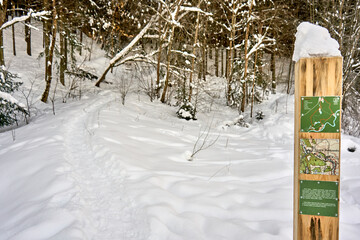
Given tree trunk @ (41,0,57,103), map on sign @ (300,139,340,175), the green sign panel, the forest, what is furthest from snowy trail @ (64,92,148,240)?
tree trunk @ (41,0,57,103)

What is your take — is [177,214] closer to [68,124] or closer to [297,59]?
[297,59]

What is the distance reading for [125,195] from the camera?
11.3 feet

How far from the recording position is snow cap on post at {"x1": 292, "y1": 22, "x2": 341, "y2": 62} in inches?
67.8

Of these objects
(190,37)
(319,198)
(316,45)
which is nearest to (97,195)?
(319,198)

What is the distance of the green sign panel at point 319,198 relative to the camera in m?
1.76

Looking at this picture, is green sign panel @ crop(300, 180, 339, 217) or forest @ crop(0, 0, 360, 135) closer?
green sign panel @ crop(300, 180, 339, 217)

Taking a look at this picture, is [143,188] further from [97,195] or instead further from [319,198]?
[319,198]

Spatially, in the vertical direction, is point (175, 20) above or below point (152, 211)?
above

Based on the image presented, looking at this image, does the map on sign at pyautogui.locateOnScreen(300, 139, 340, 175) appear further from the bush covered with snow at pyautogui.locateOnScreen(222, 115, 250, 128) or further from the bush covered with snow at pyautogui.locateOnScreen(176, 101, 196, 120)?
the bush covered with snow at pyautogui.locateOnScreen(176, 101, 196, 120)

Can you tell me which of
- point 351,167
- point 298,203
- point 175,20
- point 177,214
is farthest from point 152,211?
point 175,20

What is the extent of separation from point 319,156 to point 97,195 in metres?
2.91

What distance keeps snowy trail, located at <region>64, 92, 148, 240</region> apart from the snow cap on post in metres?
2.39

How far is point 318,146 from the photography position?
1.75 metres

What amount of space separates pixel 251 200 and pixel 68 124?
5768 millimetres
